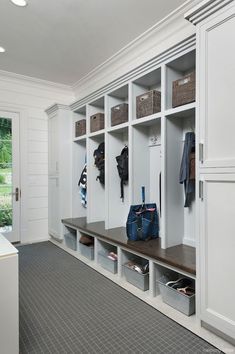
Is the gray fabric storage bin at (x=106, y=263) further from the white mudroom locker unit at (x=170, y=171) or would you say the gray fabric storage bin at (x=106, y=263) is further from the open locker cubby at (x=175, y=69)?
the open locker cubby at (x=175, y=69)

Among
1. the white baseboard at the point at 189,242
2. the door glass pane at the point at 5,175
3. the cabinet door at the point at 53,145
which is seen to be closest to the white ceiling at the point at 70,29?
the cabinet door at the point at 53,145

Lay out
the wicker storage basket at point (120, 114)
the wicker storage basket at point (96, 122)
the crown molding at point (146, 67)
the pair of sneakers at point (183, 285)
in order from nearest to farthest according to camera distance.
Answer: the pair of sneakers at point (183, 285)
the crown molding at point (146, 67)
the wicker storage basket at point (120, 114)
the wicker storage basket at point (96, 122)

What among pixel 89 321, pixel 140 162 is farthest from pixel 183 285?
pixel 140 162

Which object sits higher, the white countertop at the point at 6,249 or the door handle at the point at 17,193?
the door handle at the point at 17,193

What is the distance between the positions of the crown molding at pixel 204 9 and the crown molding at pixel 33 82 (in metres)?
3.27

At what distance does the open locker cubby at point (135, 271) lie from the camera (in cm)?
244

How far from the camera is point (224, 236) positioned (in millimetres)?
1644

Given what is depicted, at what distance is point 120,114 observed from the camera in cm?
321

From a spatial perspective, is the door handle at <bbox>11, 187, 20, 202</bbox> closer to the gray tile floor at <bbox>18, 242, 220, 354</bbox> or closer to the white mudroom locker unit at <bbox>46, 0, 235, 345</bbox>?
the white mudroom locker unit at <bbox>46, 0, 235, 345</bbox>

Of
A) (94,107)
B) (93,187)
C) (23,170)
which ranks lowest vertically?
(93,187)

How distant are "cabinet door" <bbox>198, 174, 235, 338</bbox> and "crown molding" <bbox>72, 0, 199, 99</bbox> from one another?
1.48 metres

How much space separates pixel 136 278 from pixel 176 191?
3.37ft

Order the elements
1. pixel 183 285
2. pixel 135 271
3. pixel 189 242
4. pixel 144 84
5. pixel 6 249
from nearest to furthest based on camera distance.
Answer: pixel 6 249, pixel 183 285, pixel 135 271, pixel 189 242, pixel 144 84

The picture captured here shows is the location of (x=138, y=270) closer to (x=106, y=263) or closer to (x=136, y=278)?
(x=136, y=278)
